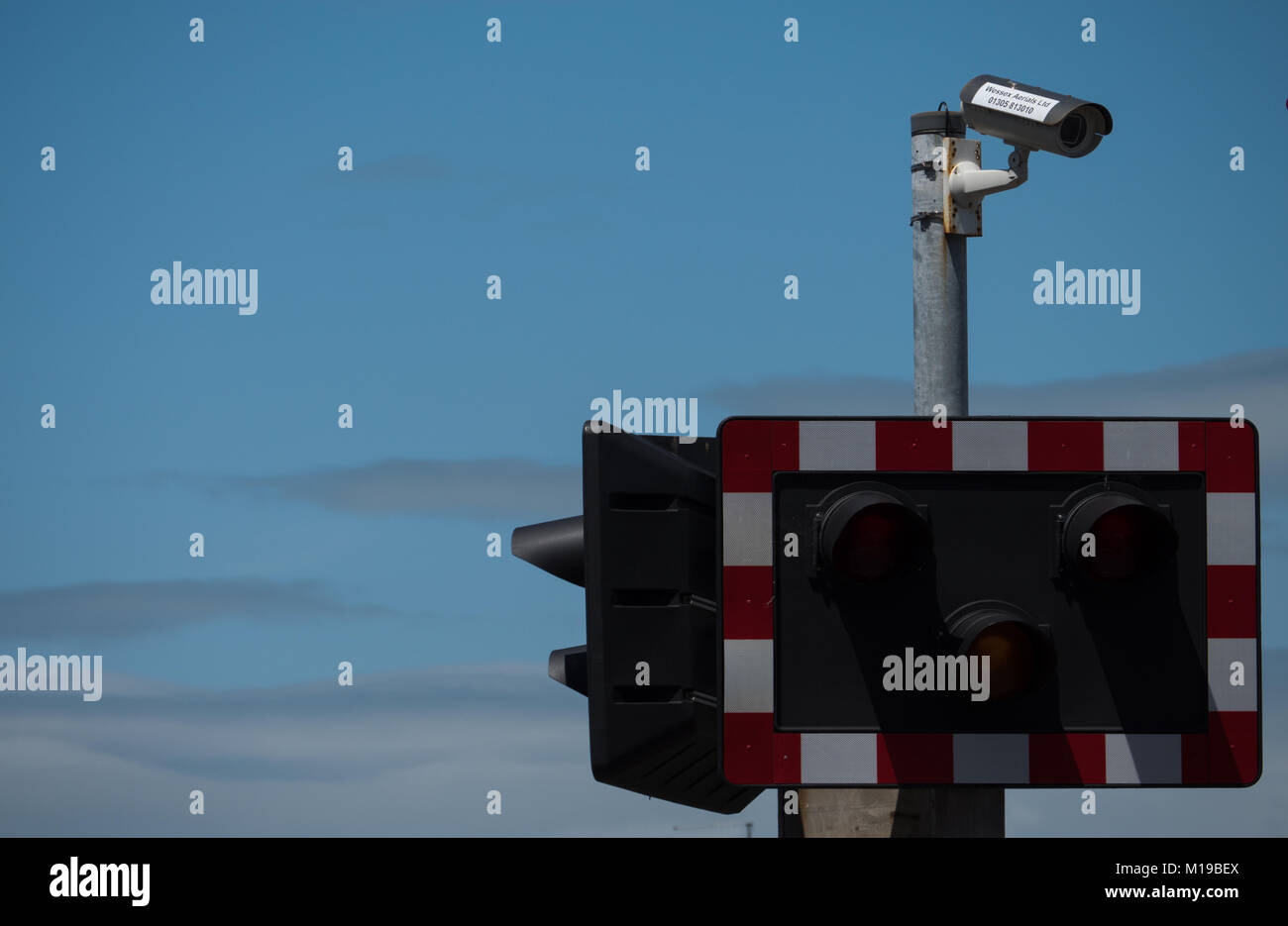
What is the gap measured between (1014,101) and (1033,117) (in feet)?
0.46

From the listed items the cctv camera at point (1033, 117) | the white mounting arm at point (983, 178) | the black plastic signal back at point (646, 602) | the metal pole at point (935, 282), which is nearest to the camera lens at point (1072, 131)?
the cctv camera at point (1033, 117)

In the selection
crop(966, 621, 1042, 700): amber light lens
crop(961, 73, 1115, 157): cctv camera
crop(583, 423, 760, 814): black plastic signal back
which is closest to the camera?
crop(966, 621, 1042, 700): amber light lens

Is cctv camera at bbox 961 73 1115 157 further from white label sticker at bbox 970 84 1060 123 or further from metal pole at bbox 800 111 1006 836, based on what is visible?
metal pole at bbox 800 111 1006 836

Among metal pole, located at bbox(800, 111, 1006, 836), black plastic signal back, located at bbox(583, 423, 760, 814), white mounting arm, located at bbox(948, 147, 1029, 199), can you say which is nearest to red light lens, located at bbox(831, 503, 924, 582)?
black plastic signal back, located at bbox(583, 423, 760, 814)

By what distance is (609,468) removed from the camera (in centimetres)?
354

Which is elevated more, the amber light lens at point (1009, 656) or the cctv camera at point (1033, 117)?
the cctv camera at point (1033, 117)

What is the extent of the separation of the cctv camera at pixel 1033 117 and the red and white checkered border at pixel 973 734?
2.07 meters

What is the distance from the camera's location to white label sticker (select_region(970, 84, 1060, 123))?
5.31 m

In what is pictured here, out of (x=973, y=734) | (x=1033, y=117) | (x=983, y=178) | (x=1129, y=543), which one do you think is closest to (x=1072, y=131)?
(x=1033, y=117)

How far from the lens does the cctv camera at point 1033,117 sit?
5.30m

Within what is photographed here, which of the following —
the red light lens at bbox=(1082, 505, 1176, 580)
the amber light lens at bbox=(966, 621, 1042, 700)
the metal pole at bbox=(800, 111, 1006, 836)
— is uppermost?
the metal pole at bbox=(800, 111, 1006, 836)

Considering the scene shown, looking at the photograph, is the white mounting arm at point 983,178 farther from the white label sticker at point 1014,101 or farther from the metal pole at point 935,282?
the white label sticker at point 1014,101

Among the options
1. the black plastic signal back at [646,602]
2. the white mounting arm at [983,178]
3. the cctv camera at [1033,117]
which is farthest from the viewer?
the white mounting arm at [983,178]
